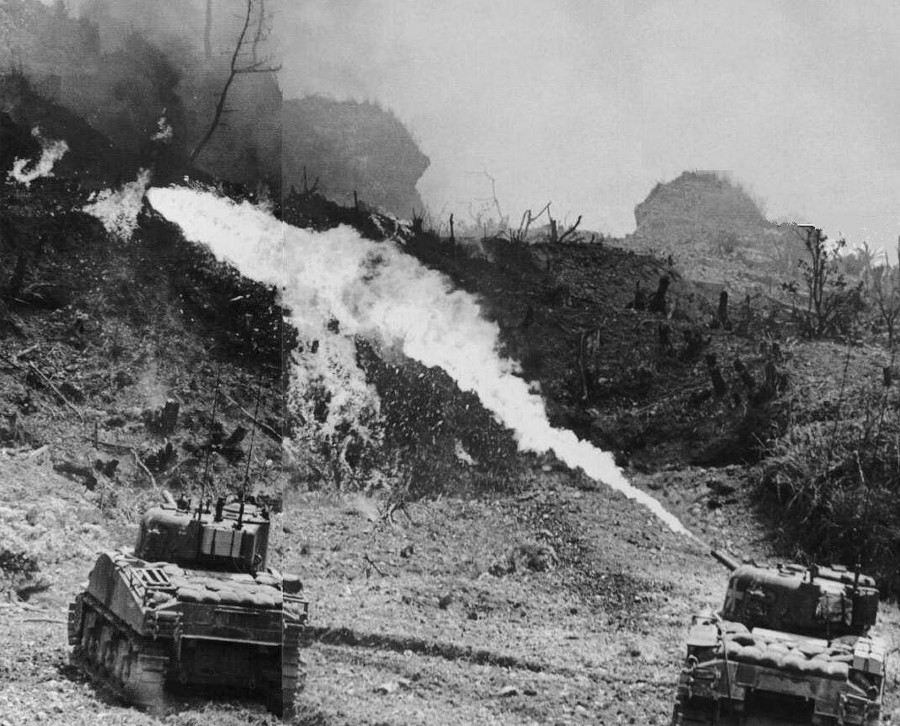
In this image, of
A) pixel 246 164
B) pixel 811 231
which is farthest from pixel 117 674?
pixel 811 231

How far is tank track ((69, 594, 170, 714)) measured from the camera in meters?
10.9

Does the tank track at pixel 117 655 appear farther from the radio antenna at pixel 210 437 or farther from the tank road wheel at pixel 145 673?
the radio antenna at pixel 210 437

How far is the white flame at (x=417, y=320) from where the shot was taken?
1029 cm

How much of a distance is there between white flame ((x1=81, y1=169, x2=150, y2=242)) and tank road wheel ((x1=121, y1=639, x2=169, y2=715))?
3.75 metres

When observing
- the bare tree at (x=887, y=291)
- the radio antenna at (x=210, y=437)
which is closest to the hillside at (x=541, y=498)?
the bare tree at (x=887, y=291)

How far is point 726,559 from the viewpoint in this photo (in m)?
10.2

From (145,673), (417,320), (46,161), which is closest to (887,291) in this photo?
(417,320)

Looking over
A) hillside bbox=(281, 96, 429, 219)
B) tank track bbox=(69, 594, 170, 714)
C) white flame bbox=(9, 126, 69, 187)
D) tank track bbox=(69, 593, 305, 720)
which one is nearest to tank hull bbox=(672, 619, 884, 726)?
tank track bbox=(69, 593, 305, 720)

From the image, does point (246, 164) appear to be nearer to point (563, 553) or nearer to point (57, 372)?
point (57, 372)

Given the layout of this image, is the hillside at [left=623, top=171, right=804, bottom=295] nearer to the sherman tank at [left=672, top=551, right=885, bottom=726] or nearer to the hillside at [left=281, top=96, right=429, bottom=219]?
the hillside at [left=281, top=96, right=429, bottom=219]

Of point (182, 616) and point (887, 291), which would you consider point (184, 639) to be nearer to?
point (182, 616)

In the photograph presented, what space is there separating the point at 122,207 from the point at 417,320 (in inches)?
147

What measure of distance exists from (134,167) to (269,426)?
2621mm

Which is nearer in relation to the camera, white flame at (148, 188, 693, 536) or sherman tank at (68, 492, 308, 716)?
white flame at (148, 188, 693, 536)
